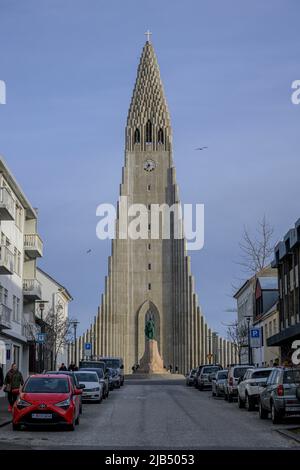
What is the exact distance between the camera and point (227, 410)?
30.0 metres

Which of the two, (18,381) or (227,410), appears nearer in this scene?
(18,381)

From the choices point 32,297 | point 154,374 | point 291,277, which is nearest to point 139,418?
point 291,277

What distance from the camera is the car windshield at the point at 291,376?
75.5ft

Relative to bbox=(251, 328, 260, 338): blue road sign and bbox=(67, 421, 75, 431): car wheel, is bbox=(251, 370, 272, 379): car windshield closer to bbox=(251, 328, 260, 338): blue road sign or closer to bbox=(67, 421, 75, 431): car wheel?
bbox=(67, 421, 75, 431): car wheel

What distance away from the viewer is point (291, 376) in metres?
23.2

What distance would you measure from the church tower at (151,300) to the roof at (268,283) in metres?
35.1

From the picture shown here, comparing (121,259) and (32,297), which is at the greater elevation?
(121,259)

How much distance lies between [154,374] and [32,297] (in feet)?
111

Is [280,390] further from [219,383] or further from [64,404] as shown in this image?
[219,383]

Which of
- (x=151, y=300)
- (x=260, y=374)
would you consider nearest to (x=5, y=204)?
(x=260, y=374)

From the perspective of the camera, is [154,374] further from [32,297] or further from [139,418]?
[139,418]

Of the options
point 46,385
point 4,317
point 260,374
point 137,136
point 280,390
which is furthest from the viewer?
point 137,136

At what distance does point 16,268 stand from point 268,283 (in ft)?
90.7

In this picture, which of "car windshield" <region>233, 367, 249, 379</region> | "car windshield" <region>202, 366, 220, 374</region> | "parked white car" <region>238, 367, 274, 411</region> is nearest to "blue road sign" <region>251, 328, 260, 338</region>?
"car windshield" <region>202, 366, 220, 374</region>
